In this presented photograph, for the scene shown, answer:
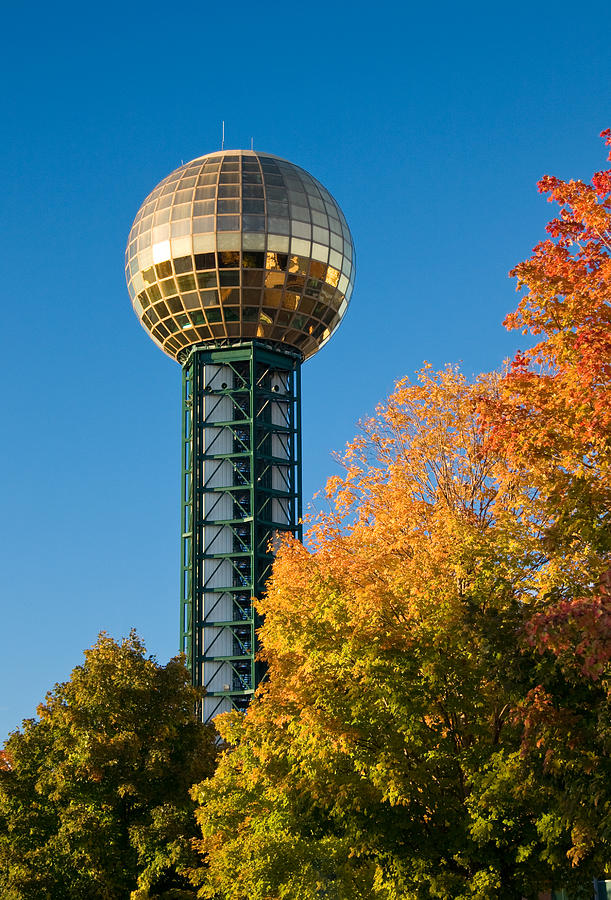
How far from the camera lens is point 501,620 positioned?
736 inches

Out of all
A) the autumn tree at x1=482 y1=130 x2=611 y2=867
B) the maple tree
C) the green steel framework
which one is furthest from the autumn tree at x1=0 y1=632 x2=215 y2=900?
the green steel framework

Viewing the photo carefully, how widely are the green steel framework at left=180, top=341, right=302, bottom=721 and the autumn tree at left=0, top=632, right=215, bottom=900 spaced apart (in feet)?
105

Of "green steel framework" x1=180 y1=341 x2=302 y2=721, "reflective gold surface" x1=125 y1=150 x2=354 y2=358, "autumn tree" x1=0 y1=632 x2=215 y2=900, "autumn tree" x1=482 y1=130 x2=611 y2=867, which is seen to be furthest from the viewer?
"reflective gold surface" x1=125 y1=150 x2=354 y2=358

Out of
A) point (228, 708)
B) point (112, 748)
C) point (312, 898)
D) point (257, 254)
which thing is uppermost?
point (257, 254)

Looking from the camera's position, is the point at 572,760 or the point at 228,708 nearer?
the point at 572,760

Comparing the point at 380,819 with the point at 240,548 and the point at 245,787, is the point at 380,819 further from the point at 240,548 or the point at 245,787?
the point at 240,548

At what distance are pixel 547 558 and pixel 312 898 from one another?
824cm

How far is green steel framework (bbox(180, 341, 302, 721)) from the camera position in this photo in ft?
229

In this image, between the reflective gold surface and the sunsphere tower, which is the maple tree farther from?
the reflective gold surface

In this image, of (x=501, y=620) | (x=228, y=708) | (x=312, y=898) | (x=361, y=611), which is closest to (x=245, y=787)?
(x=312, y=898)

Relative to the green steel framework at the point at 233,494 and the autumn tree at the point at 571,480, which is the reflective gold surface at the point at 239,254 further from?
the autumn tree at the point at 571,480

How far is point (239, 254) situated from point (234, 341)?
18.6ft

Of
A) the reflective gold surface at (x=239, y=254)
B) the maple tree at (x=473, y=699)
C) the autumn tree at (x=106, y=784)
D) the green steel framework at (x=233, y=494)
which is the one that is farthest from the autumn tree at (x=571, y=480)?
the reflective gold surface at (x=239, y=254)

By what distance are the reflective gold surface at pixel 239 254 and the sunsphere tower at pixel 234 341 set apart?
0.09 metres
